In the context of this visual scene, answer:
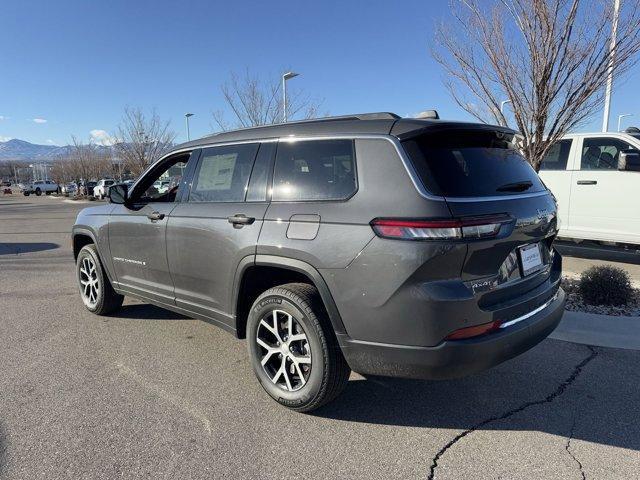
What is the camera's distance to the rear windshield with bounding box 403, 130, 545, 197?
A: 2.60 m

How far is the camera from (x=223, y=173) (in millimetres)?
3725

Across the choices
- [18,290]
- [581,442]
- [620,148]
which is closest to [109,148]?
[18,290]

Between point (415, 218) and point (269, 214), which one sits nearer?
point (415, 218)

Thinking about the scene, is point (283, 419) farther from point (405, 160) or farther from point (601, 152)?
point (601, 152)

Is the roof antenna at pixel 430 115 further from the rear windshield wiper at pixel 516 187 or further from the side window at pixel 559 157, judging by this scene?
the side window at pixel 559 157

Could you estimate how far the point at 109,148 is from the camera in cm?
4341

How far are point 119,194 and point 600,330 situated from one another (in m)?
4.88

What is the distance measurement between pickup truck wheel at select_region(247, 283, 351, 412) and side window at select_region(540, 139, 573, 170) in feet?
20.6

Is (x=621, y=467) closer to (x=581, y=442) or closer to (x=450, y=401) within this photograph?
(x=581, y=442)

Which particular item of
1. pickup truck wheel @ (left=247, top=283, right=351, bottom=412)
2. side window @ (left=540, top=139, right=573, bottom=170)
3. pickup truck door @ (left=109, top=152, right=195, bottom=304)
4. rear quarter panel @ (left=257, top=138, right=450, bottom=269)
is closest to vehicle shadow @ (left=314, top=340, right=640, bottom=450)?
pickup truck wheel @ (left=247, top=283, right=351, bottom=412)

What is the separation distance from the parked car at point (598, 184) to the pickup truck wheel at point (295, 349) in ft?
19.1

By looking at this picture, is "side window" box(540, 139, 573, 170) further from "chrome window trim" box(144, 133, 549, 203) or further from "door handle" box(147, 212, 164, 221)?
"door handle" box(147, 212, 164, 221)

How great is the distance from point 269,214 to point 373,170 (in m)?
0.81

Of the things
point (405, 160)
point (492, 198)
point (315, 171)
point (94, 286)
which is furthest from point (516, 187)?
point (94, 286)
